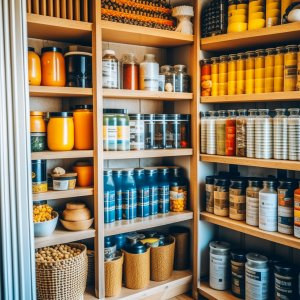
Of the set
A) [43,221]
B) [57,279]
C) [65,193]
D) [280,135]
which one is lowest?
[57,279]

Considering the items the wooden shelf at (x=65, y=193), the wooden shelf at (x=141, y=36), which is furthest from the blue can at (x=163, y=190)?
the wooden shelf at (x=141, y=36)

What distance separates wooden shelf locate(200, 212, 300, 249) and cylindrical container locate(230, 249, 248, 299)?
18 centimetres

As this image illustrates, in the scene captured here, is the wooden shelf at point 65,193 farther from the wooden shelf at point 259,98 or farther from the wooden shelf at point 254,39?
the wooden shelf at point 254,39

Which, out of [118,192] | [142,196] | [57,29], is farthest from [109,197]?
[57,29]

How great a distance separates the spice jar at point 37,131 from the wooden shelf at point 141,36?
0.58 m

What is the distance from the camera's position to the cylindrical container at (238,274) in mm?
1959

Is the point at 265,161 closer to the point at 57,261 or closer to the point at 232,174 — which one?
the point at 232,174

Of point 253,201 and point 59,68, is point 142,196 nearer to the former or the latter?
point 253,201

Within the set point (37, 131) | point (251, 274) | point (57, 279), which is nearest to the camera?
point (57, 279)

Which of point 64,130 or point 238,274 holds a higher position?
point 64,130

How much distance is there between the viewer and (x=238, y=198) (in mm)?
1959

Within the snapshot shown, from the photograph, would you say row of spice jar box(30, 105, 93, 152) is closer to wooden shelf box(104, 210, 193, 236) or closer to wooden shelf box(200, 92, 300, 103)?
wooden shelf box(104, 210, 193, 236)

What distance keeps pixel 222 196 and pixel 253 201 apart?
21 centimetres

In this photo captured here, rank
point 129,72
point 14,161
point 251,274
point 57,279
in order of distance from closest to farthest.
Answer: point 14,161, point 57,279, point 251,274, point 129,72
